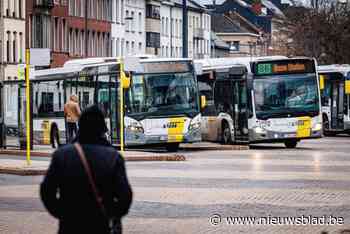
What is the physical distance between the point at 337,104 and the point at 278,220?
4163 cm

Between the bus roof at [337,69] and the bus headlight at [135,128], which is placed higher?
the bus roof at [337,69]

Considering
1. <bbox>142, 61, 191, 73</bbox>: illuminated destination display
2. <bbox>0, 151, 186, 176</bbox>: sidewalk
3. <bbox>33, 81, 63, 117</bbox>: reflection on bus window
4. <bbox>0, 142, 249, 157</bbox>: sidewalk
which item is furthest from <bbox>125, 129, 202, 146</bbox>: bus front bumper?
<bbox>33, 81, 63, 117</bbox>: reflection on bus window

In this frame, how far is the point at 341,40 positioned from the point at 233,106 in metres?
47.1

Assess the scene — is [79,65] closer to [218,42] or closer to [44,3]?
[44,3]

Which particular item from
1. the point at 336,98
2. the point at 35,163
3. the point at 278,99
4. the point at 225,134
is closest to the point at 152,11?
the point at 336,98

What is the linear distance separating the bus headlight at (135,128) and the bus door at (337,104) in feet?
66.5

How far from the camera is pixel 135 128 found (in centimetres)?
3888

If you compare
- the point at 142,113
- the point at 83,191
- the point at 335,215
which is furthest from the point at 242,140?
the point at 83,191

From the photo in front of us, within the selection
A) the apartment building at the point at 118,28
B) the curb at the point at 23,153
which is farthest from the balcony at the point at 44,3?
the curb at the point at 23,153

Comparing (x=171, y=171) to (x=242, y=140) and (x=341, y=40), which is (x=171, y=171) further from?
(x=341, y=40)

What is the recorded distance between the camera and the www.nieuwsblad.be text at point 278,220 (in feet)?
54.3

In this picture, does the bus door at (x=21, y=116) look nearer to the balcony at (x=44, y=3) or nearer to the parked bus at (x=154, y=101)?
the parked bus at (x=154, y=101)

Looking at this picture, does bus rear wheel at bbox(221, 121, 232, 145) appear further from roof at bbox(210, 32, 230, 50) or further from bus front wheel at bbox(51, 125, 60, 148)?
roof at bbox(210, 32, 230, 50)

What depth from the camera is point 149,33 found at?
125625 mm
